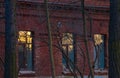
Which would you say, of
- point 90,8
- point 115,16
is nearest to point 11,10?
point 115,16

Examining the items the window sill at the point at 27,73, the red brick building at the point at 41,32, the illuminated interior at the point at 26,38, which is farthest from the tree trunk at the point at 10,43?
the window sill at the point at 27,73

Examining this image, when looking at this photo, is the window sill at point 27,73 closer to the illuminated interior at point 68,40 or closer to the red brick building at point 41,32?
the red brick building at point 41,32

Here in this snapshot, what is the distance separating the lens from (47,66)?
23.5 meters

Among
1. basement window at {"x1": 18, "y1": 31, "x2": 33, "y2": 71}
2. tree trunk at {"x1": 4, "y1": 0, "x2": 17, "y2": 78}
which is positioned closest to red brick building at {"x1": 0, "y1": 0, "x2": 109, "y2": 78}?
basement window at {"x1": 18, "y1": 31, "x2": 33, "y2": 71}

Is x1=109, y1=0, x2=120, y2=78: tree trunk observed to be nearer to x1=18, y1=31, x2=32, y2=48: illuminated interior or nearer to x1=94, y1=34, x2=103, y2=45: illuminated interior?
x1=94, y1=34, x2=103, y2=45: illuminated interior

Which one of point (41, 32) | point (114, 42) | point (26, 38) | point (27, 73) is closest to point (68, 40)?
point (41, 32)

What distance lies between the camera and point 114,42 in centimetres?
1113

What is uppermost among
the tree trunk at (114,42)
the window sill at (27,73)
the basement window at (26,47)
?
the tree trunk at (114,42)

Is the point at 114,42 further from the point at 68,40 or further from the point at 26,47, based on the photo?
the point at 26,47

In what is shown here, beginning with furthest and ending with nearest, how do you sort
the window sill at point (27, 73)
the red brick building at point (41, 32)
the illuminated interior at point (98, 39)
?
1. the window sill at point (27, 73)
2. the illuminated interior at point (98, 39)
3. the red brick building at point (41, 32)

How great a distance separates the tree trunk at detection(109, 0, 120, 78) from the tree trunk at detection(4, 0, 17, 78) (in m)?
3.77

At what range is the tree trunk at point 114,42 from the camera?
1100 cm

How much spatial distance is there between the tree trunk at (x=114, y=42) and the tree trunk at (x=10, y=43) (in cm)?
377

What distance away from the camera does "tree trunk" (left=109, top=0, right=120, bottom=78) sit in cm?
1100
